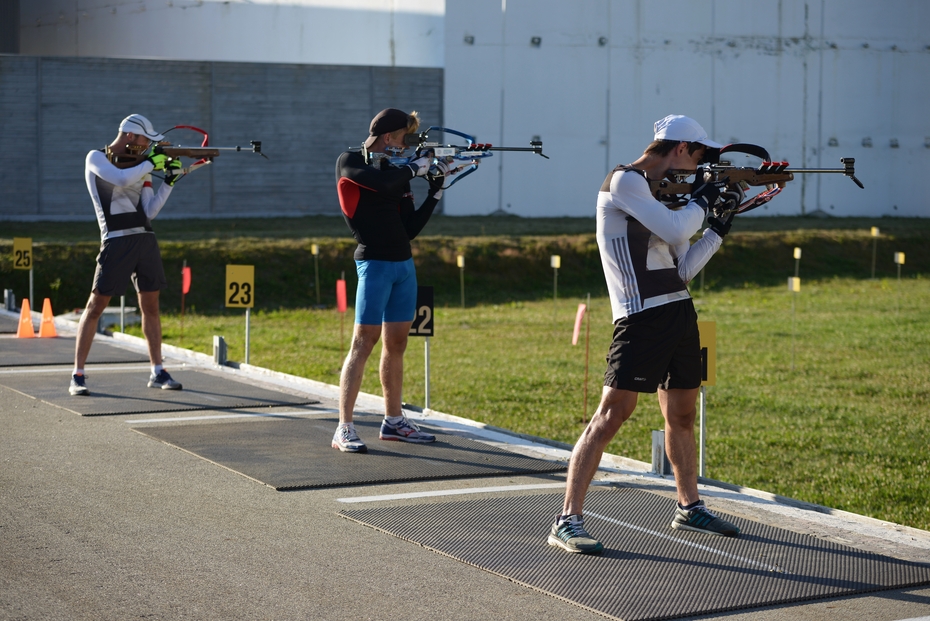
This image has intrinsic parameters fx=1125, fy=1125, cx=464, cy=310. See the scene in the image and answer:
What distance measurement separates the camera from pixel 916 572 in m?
4.91

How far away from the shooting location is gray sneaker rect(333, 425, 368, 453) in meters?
7.20

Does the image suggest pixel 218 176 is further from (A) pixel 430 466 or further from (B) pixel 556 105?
(A) pixel 430 466

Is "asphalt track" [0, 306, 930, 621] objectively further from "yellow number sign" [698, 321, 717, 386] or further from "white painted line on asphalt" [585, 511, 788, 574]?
"yellow number sign" [698, 321, 717, 386]

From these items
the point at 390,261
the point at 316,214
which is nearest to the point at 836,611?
the point at 390,261

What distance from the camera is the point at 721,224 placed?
541cm

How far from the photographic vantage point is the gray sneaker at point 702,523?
5.48 m

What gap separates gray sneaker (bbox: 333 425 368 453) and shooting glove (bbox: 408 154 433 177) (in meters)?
1.69

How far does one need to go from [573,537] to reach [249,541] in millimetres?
1496

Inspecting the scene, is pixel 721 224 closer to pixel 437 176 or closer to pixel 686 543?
pixel 686 543

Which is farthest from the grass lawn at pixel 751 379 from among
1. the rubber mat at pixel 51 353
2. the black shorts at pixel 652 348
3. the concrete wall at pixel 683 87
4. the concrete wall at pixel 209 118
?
the concrete wall at pixel 683 87

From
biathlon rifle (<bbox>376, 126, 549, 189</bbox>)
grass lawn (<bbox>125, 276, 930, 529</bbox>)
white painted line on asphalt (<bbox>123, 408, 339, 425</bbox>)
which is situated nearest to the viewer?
biathlon rifle (<bbox>376, 126, 549, 189</bbox>)

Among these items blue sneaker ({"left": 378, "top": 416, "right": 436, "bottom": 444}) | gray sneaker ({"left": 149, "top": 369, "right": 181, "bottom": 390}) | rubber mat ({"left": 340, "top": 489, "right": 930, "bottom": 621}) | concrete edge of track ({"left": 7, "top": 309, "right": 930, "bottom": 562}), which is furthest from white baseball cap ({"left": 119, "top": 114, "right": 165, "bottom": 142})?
rubber mat ({"left": 340, "top": 489, "right": 930, "bottom": 621})

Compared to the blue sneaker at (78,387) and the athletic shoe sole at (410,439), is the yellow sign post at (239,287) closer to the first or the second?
the blue sneaker at (78,387)

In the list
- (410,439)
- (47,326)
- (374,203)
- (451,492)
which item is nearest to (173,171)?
(374,203)
